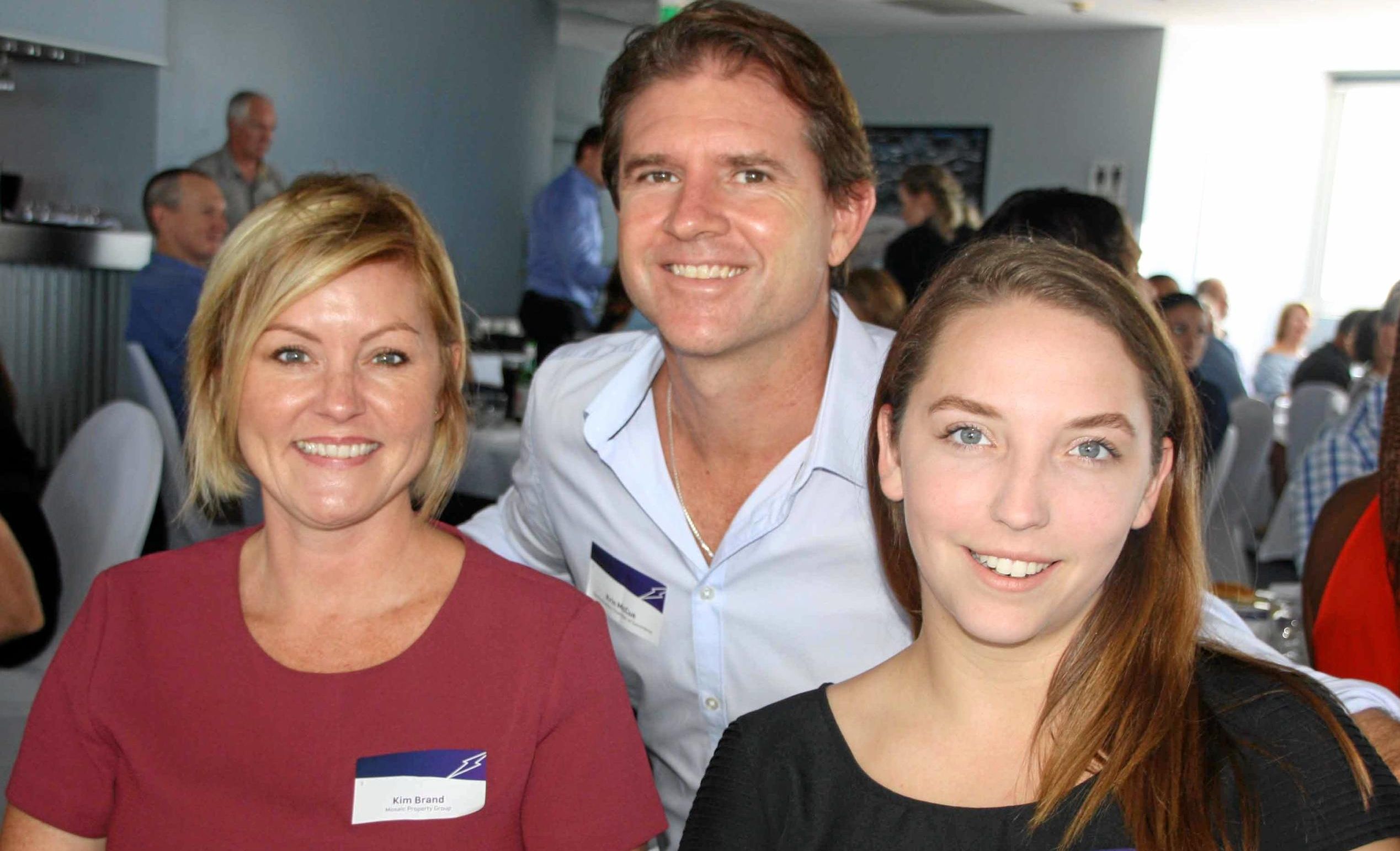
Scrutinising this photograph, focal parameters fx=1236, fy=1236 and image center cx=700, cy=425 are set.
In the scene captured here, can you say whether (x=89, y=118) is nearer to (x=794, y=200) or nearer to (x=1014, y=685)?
(x=794, y=200)

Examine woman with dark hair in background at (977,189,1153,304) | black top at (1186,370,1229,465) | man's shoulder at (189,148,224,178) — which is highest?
man's shoulder at (189,148,224,178)

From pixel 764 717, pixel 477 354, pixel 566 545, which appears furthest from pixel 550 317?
pixel 764 717

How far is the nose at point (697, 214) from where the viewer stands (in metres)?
1.75

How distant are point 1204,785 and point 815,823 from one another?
14.7 inches

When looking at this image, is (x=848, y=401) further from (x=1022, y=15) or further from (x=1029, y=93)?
(x=1029, y=93)

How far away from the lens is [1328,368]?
7109 millimetres

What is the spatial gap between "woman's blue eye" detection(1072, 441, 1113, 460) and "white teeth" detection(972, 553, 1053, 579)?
0.36 feet

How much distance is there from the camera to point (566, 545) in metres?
2.00

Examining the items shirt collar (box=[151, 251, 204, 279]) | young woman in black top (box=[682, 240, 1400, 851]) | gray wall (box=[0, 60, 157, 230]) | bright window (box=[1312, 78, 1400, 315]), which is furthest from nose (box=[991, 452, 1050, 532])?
bright window (box=[1312, 78, 1400, 315])

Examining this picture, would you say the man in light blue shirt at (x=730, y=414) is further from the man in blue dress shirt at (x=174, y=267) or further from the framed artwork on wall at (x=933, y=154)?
the framed artwork on wall at (x=933, y=154)

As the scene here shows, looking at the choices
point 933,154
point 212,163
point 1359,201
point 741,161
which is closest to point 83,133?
point 212,163

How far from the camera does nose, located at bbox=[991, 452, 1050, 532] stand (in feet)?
3.80

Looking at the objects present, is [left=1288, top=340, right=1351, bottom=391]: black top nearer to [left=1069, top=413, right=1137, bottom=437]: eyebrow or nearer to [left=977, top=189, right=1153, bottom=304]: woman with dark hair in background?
[left=977, top=189, right=1153, bottom=304]: woman with dark hair in background

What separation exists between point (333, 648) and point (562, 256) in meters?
6.30
